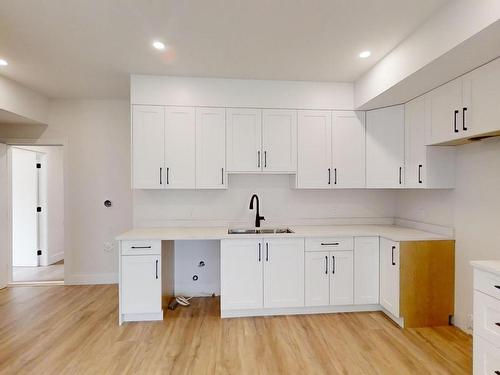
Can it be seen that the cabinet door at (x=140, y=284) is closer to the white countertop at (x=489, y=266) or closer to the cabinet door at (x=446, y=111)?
the white countertop at (x=489, y=266)

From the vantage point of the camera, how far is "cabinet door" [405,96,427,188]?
2.81 meters

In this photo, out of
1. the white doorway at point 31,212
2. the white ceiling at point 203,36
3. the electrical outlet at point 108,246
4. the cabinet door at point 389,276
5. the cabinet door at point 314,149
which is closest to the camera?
the white ceiling at point 203,36

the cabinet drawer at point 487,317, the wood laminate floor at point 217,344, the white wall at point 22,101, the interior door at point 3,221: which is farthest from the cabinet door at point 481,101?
the interior door at point 3,221

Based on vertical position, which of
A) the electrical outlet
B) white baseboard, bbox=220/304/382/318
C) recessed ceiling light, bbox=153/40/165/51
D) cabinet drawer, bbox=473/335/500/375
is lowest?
white baseboard, bbox=220/304/382/318

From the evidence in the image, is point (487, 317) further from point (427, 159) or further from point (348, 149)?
point (348, 149)

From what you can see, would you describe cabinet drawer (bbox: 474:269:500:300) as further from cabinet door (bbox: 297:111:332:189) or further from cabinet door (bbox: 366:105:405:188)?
cabinet door (bbox: 297:111:332:189)

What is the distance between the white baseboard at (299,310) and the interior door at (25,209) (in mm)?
4278

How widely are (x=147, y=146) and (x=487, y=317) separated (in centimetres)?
332

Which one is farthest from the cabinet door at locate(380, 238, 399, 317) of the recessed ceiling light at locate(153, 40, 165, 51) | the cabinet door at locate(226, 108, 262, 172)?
the recessed ceiling light at locate(153, 40, 165, 51)

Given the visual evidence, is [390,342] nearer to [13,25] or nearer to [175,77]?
[175,77]

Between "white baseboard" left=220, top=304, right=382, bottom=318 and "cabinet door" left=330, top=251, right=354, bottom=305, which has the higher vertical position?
"cabinet door" left=330, top=251, right=354, bottom=305

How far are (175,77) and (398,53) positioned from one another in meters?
2.33

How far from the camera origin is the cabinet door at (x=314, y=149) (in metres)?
3.27

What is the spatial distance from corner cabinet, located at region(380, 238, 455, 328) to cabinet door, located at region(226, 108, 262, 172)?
1791mm
